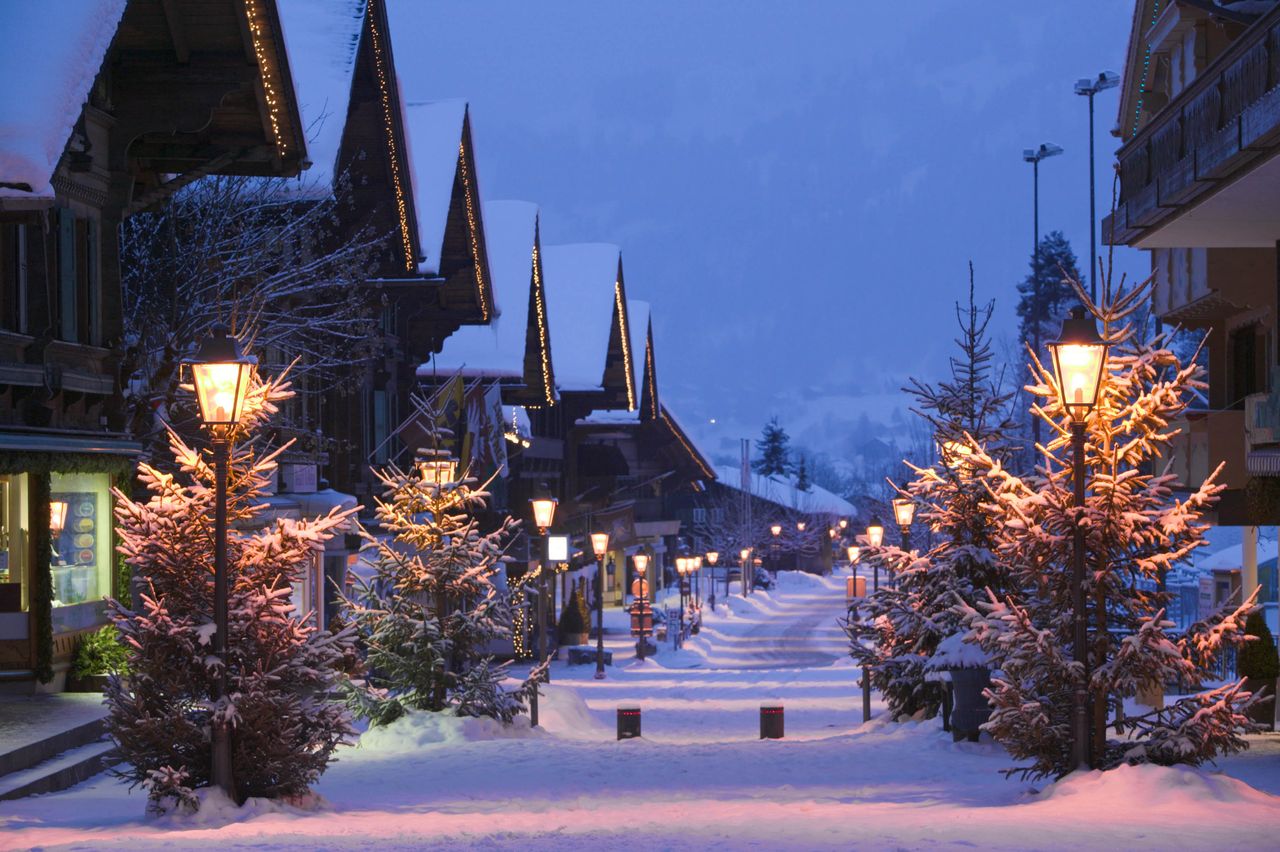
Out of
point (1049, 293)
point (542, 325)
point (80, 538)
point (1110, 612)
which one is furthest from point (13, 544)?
point (1049, 293)

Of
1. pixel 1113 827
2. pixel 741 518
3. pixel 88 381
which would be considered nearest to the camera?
pixel 1113 827

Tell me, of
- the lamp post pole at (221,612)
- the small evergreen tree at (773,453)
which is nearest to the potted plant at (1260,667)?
the lamp post pole at (221,612)

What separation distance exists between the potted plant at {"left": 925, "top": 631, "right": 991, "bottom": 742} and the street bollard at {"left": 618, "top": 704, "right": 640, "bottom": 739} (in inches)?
184

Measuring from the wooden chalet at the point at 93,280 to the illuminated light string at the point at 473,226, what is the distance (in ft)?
39.5

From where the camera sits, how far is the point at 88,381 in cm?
1744

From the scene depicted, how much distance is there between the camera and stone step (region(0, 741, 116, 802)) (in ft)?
39.3

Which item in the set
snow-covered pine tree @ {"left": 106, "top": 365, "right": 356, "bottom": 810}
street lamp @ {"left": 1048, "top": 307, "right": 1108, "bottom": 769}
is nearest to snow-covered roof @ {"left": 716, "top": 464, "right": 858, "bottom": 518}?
snow-covered pine tree @ {"left": 106, "top": 365, "right": 356, "bottom": 810}

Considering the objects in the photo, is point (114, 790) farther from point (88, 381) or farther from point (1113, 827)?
point (1113, 827)

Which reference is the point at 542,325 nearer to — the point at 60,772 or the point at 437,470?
the point at 437,470

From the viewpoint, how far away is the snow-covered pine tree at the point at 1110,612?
10.9 metres

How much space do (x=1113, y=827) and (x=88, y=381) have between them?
12737mm

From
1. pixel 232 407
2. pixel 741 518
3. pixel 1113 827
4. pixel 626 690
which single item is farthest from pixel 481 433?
pixel 741 518

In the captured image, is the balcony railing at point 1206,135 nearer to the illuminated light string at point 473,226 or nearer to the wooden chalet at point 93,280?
the wooden chalet at point 93,280

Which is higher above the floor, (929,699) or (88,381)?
(88,381)
